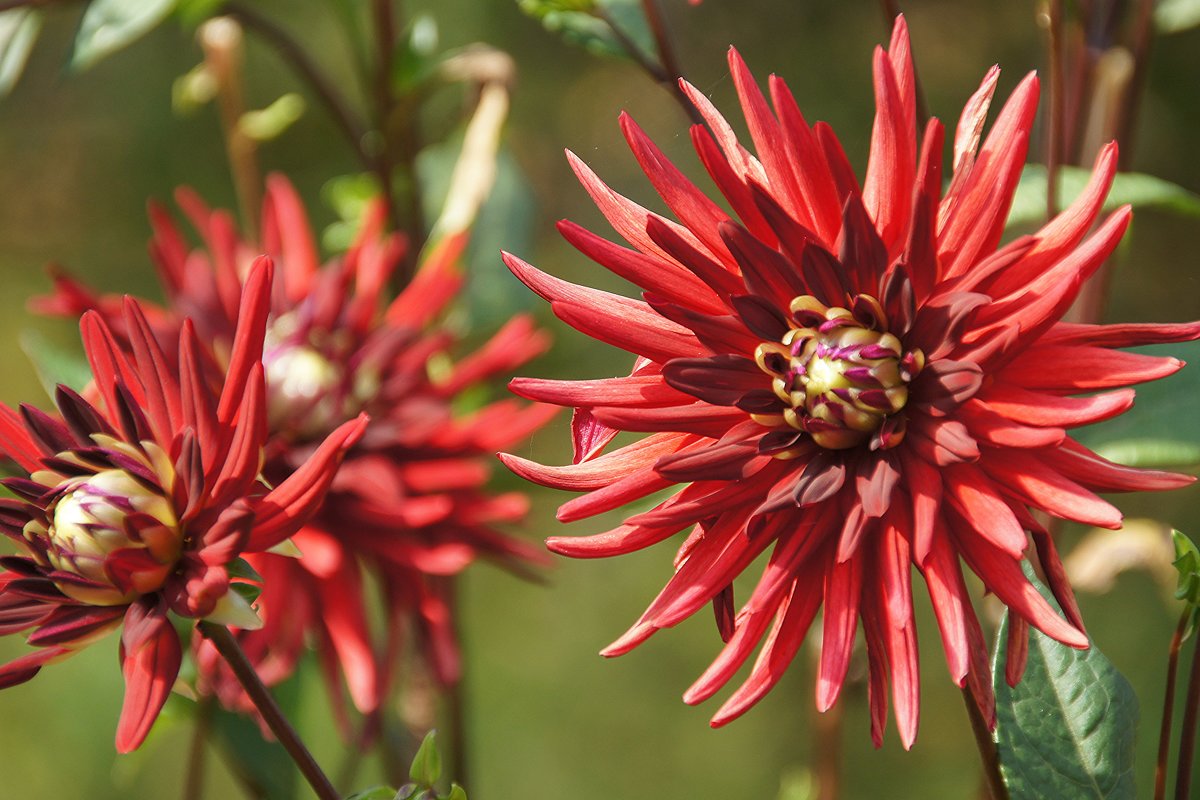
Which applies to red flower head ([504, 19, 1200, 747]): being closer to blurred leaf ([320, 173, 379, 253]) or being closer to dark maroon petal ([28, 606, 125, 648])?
dark maroon petal ([28, 606, 125, 648])

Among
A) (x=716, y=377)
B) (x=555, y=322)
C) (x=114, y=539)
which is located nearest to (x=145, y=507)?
(x=114, y=539)

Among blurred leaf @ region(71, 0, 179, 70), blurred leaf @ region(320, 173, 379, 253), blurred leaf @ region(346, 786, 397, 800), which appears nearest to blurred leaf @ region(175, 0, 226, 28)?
blurred leaf @ region(71, 0, 179, 70)

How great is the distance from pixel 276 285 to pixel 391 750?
0.22 m

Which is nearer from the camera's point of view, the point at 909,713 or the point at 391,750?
the point at 909,713

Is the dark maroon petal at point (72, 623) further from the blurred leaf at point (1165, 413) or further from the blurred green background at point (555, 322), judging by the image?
the blurred green background at point (555, 322)

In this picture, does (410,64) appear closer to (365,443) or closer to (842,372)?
(365,443)

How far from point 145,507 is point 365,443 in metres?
0.18

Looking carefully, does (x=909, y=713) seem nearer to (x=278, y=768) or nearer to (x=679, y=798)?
(x=278, y=768)

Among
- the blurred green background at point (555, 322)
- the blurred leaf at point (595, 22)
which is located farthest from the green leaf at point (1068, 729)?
the blurred green background at point (555, 322)

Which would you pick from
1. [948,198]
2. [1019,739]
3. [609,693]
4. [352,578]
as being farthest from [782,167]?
[609,693]

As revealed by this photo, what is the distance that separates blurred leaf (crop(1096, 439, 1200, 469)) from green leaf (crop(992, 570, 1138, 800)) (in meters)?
0.08

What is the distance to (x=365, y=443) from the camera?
0.47 m

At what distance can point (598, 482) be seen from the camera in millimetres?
283

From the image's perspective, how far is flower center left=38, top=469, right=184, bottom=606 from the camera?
10.9 inches
